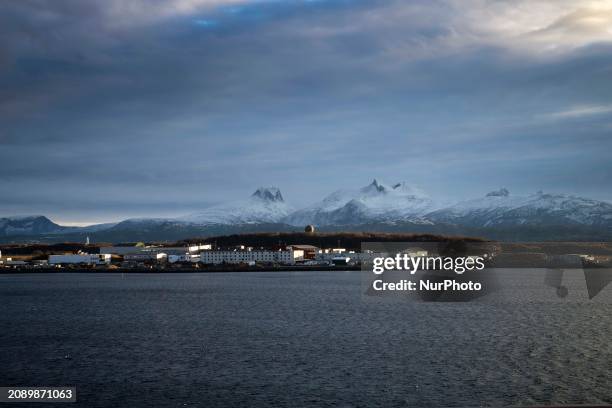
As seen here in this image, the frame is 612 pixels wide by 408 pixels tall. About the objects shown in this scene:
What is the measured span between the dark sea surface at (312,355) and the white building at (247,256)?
331 ft

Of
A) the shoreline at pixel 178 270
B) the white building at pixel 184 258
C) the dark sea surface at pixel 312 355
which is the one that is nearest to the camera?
the dark sea surface at pixel 312 355

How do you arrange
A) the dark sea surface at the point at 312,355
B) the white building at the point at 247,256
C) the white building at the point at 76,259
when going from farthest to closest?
the white building at the point at 76,259 → the white building at the point at 247,256 → the dark sea surface at the point at 312,355

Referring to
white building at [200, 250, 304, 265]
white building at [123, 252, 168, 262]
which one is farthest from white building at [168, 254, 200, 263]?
white building at [200, 250, 304, 265]

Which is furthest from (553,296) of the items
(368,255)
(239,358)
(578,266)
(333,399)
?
(368,255)

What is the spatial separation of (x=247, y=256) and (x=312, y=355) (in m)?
128

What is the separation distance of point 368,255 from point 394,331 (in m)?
119

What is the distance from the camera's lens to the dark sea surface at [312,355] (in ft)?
73.9

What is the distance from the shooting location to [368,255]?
157250 millimetres

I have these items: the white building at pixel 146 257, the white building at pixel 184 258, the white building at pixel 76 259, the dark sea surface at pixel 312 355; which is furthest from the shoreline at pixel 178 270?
the dark sea surface at pixel 312 355

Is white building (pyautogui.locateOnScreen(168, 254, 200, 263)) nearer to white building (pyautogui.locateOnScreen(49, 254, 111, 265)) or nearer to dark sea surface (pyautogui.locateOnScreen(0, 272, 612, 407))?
white building (pyautogui.locateOnScreen(49, 254, 111, 265))

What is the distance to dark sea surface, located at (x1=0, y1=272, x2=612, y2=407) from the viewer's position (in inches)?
887

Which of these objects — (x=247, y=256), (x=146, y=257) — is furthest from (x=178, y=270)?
(x=146, y=257)

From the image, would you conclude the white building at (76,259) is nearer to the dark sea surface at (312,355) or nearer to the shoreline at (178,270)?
the shoreline at (178,270)

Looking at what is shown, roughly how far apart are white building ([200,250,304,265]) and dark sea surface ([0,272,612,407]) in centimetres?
10075
